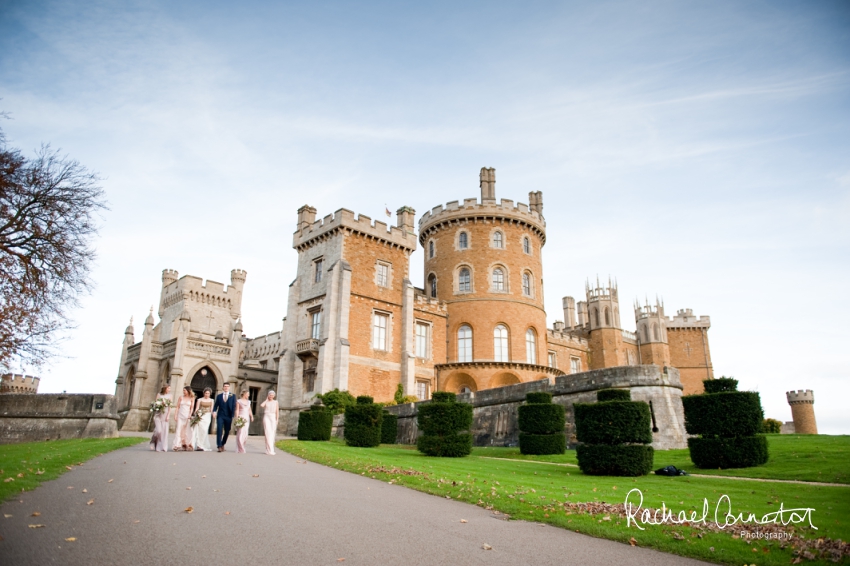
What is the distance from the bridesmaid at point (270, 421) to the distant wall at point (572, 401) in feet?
26.8

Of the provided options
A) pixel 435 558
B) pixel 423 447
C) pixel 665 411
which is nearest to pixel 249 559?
pixel 435 558

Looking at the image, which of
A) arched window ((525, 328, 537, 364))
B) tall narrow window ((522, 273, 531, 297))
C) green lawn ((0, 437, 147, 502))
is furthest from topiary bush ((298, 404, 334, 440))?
tall narrow window ((522, 273, 531, 297))

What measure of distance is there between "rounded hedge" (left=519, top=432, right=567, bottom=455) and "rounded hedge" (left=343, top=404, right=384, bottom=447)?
5.90 metres

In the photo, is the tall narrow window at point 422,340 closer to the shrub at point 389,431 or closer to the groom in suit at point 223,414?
the shrub at point 389,431

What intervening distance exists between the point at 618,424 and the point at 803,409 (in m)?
33.6

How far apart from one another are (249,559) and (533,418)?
14.1 metres

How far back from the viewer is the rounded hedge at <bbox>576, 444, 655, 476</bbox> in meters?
12.2

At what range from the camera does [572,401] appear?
2125cm

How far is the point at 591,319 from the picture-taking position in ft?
159

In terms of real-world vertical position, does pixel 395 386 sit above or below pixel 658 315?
below

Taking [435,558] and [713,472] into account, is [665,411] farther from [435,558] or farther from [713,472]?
[435,558]

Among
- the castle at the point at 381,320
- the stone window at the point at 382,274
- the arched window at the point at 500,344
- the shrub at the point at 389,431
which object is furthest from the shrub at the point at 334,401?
the arched window at the point at 500,344

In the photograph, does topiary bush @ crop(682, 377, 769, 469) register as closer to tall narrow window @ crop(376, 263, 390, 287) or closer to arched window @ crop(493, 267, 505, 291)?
tall narrow window @ crop(376, 263, 390, 287)

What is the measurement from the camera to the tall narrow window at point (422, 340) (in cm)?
3378
